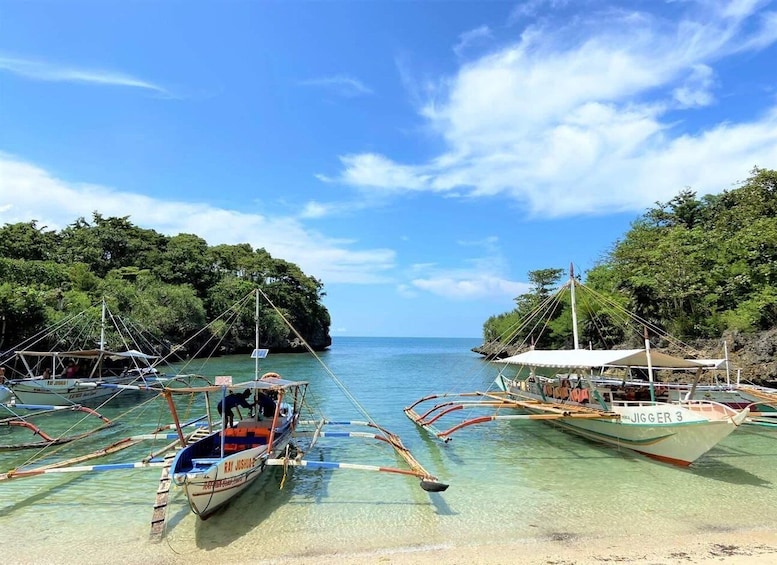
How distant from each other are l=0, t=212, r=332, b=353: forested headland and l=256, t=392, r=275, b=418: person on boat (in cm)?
2280

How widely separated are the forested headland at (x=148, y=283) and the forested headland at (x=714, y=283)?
1219 inches

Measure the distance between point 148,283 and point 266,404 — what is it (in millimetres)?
49284

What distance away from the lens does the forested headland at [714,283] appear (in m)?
29.5

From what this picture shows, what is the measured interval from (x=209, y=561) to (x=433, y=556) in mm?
3473

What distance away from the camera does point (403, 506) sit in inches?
379

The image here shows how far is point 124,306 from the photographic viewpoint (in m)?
48.2

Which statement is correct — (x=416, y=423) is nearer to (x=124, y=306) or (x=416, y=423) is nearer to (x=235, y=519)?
(x=235, y=519)

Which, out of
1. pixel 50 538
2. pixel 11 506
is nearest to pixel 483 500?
pixel 50 538

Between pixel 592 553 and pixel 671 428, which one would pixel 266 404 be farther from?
pixel 671 428

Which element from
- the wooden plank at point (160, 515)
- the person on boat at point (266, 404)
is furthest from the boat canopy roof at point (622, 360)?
the wooden plank at point (160, 515)

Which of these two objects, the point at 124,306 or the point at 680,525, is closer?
the point at 680,525

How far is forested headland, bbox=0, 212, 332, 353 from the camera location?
36031mm

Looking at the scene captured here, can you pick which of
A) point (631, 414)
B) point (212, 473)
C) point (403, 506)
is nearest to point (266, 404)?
point (212, 473)

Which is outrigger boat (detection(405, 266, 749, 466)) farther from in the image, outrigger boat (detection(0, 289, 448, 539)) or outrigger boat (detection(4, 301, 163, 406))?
outrigger boat (detection(4, 301, 163, 406))
